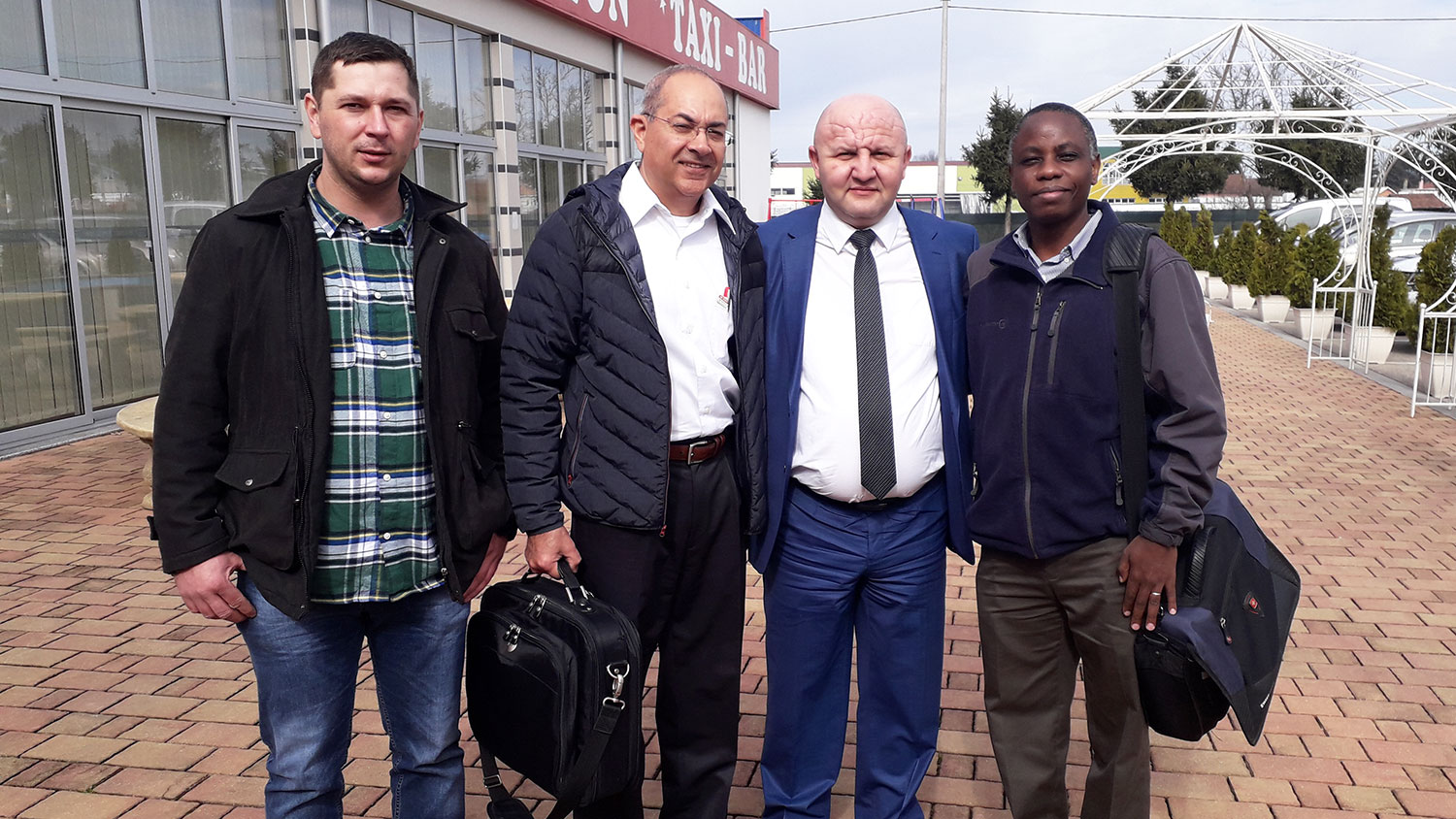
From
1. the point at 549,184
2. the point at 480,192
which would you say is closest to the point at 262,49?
the point at 480,192

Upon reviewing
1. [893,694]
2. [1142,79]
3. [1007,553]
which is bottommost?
[893,694]

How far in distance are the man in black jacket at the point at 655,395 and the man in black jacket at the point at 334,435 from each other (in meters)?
0.21

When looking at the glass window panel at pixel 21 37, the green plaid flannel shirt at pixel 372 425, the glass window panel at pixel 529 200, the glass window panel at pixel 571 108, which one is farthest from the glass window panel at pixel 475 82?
the green plaid flannel shirt at pixel 372 425

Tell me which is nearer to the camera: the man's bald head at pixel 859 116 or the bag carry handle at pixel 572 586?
the bag carry handle at pixel 572 586

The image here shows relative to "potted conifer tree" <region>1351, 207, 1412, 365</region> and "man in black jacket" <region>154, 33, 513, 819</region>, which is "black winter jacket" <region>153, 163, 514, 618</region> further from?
"potted conifer tree" <region>1351, 207, 1412, 365</region>

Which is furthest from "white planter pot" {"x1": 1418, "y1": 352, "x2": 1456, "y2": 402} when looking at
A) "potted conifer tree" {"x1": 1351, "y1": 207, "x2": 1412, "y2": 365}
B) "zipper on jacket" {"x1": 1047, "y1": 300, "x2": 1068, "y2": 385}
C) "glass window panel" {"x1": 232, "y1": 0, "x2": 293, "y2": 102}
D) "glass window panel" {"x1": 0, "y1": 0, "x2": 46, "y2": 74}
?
"glass window panel" {"x1": 0, "y1": 0, "x2": 46, "y2": 74}

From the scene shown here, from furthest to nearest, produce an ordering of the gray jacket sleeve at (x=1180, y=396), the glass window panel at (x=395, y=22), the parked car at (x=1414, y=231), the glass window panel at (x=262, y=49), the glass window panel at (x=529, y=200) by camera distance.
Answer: the parked car at (x=1414, y=231)
the glass window panel at (x=529, y=200)
the glass window panel at (x=395, y=22)
the glass window panel at (x=262, y=49)
the gray jacket sleeve at (x=1180, y=396)

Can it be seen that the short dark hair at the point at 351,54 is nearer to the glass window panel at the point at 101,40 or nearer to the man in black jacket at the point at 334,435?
the man in black jacket at the point at 334,435

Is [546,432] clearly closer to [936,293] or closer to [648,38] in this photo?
[936,293]

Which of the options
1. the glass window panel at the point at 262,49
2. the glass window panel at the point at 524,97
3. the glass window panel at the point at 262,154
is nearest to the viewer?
the glass window panel at the point at 262,49

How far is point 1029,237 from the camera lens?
282 cm

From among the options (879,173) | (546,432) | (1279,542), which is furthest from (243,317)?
(1279,542)

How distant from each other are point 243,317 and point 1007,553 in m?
1.90

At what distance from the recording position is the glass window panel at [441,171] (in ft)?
38.9
